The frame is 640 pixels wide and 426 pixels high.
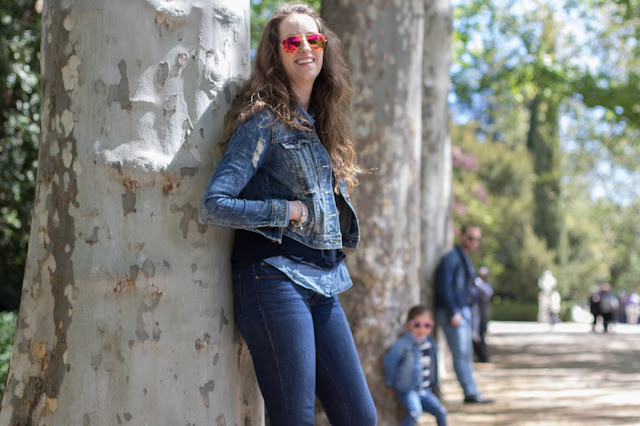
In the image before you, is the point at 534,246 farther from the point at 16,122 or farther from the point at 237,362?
the point at 237,362

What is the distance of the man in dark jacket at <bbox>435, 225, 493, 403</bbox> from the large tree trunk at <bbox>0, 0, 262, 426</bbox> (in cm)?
669

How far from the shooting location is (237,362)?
295 centimetres

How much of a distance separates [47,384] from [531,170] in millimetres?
38268

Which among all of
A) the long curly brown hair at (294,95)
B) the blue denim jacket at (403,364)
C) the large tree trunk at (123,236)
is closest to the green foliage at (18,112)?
the blue denim jacket at (403,364)

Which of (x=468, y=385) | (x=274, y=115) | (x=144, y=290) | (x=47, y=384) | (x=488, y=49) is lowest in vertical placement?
(x=468, y=385)

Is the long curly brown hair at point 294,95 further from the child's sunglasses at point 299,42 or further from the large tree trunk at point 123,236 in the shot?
the large tree trunk at point 123,236

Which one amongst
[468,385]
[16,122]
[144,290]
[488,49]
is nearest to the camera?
[144,290]

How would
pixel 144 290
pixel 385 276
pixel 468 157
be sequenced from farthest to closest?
1. pixel 468 157
2. pixel 385 276
3. pixel 144 290

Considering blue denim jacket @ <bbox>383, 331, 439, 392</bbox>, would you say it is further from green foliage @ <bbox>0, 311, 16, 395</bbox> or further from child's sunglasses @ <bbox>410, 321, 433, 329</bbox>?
green foliage @ <bbox>0, 311, 16, 395</bbox>

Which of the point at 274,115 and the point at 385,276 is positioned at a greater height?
the point at 274,115

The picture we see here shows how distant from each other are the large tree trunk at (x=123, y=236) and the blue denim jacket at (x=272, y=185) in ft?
0.48

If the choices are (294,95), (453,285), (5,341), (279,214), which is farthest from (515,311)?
(279,214)

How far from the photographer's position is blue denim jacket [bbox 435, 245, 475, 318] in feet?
30.8

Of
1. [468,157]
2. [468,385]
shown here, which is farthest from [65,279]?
[468,157]
